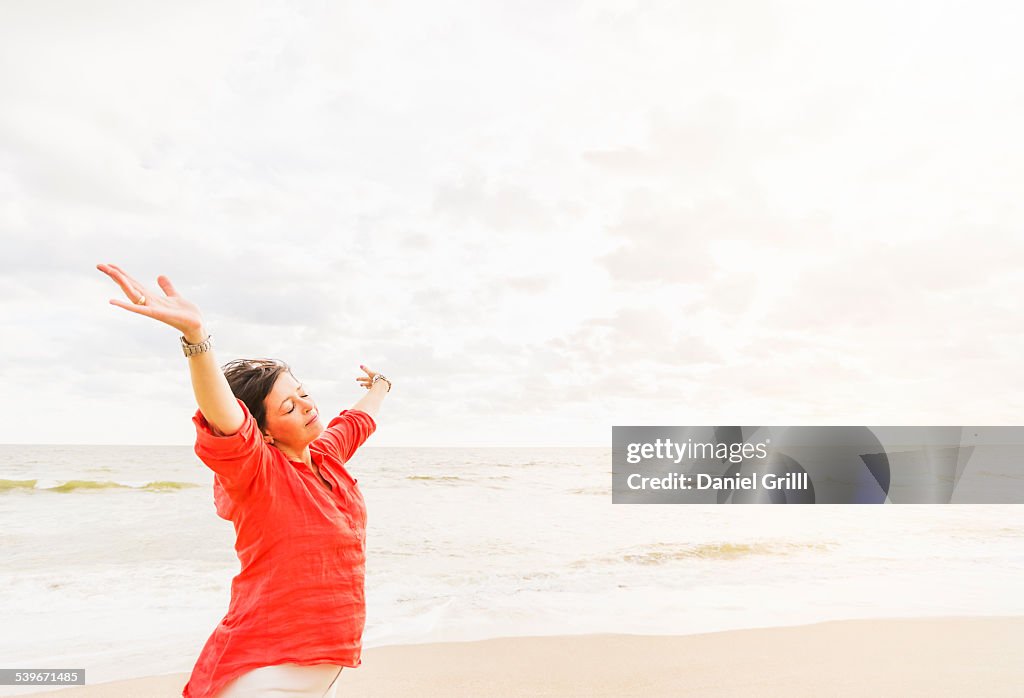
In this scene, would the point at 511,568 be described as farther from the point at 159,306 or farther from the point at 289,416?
the point at 159,306

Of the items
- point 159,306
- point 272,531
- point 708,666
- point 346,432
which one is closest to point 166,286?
point 159,306

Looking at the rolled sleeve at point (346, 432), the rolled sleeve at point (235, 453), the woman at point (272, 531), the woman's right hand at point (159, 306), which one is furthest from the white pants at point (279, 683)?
the woman's right hand at point (159, 306)

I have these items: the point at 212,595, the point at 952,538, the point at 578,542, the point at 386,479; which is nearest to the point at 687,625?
the point at 212,595

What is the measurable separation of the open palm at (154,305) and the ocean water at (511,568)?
3681 millimetres

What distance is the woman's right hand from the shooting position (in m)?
1.46

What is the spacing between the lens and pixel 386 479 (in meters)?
19.1

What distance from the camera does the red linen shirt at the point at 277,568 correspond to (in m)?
1.69

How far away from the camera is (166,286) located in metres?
1.61

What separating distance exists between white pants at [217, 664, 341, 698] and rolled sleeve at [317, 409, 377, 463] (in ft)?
2.03

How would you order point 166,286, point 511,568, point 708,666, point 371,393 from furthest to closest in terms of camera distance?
1. point 511,568
2. point 708,666
3. point 371,393
4. point 166,286

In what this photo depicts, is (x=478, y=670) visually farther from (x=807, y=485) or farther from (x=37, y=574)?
(x=807, y=485)

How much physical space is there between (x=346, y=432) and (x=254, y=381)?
533 mm

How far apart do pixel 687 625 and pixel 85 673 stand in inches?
150

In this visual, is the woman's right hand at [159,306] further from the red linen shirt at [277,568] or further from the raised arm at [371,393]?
the raised arm at [371,393]
